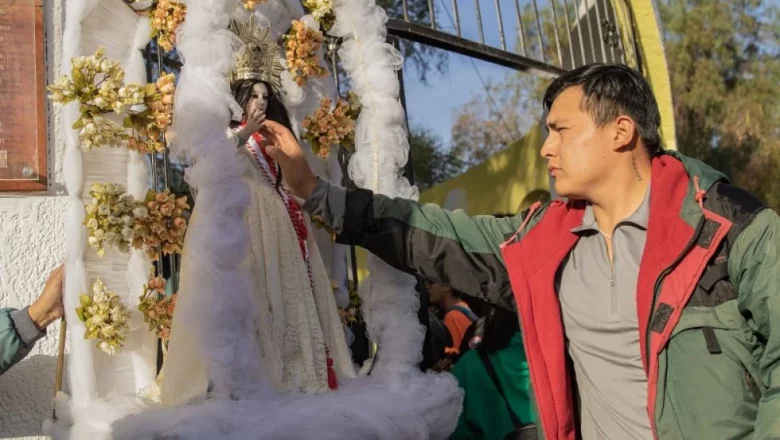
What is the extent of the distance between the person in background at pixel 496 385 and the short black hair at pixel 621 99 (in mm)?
1593

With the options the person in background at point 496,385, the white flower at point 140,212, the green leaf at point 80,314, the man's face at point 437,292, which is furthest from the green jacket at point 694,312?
the man's face at point 437,292

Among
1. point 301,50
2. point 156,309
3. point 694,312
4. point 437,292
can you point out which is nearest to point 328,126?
point 301,50

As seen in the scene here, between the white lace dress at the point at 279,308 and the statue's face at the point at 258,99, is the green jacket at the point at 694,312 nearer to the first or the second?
the white lace dress at the point at 279,308

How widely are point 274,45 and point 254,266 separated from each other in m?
0.82

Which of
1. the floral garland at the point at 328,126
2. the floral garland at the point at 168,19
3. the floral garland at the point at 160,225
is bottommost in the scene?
the floral garland at the point at 160,225

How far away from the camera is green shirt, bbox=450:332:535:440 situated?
3.55 metres

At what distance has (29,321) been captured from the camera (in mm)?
2658

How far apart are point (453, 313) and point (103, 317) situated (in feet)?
11.2

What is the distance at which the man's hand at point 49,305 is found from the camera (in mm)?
2639

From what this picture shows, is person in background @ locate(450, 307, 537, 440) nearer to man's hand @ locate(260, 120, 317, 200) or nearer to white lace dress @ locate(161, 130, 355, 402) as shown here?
white lace dress @ locate(161, 130, 355, 402)

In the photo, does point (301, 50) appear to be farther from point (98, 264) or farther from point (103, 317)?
point (103, 317)

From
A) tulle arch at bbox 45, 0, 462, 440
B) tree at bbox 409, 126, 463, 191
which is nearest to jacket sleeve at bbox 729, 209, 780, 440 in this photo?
Result: tulle arch at bbox 45, 0, 462, 440

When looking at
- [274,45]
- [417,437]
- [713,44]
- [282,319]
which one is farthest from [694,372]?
[713,44]

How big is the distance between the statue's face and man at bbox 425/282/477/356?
8.45 ft
